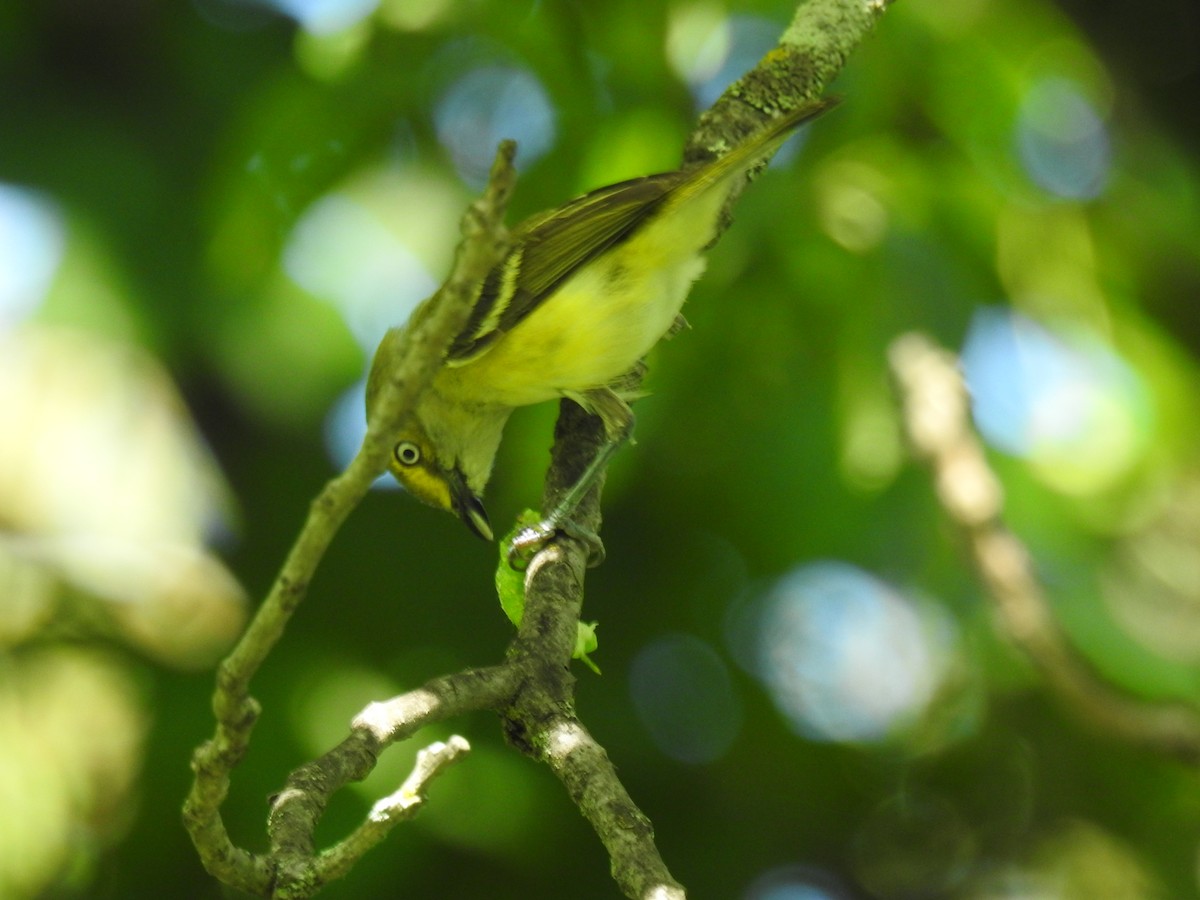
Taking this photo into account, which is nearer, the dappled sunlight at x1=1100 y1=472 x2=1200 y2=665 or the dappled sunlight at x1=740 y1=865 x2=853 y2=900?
the dappled sunlight at x1=1100 y1=472 x2=1200 y2=665

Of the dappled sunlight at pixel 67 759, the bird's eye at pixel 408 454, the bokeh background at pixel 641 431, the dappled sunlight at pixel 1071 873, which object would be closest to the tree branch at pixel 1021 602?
the bokeh background at pixel 641 431

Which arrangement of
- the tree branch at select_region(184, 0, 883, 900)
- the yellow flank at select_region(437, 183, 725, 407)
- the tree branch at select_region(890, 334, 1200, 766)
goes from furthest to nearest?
the yellow flank at select_region(437, 183, 725, 407), the tree branch at select_region(890, 334, 1200, 766), the tree branch at select_region(184, 0, 883, 900)

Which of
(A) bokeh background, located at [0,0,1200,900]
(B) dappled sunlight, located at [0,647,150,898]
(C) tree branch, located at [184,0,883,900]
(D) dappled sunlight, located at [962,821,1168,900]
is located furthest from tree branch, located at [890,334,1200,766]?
(B) dappled sunlight, located at [0,647,150,898]

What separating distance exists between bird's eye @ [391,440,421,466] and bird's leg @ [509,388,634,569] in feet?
2.54

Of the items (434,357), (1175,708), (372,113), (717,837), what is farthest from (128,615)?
(1175,708)

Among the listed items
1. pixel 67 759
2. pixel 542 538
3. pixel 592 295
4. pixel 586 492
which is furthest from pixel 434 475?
pixel 67 759

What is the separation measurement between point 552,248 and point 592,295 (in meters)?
0.21

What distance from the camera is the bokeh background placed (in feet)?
12.2

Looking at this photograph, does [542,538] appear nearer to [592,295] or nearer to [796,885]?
[592,295]

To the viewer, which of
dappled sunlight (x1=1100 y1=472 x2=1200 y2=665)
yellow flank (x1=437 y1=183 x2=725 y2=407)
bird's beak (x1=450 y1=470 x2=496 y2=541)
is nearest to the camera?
yellow flank (x1=437 y1=183 x2=725 y2=407)

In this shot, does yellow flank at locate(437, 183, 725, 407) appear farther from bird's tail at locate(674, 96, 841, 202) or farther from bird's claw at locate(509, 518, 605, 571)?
bird's claw at locate(509, 518, 605, 571)

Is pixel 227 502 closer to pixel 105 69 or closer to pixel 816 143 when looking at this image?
pixel 105 69

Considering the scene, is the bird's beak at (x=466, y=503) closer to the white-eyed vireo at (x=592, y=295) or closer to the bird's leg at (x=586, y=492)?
the white-eyed vireo at (x=592, y=295)

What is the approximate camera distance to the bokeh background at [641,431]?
371cm
